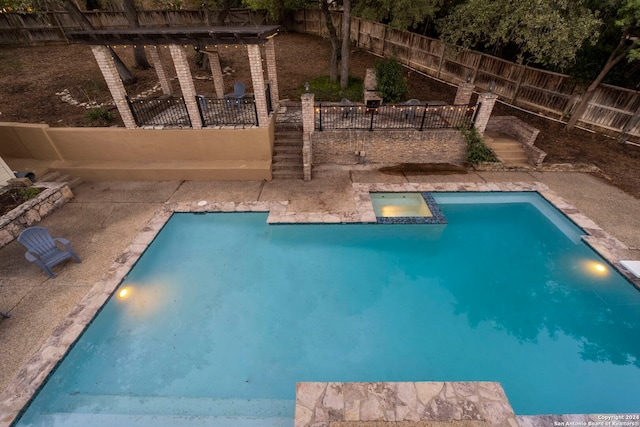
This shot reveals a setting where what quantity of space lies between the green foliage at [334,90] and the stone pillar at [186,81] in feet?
19.6

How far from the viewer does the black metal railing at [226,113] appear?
10.4m

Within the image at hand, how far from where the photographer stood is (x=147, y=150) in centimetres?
1063

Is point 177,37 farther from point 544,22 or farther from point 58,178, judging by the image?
point 544,22

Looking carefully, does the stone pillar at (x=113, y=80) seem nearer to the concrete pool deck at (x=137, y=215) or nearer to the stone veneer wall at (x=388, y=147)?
the concrete pool deck at (x=137, y=215)

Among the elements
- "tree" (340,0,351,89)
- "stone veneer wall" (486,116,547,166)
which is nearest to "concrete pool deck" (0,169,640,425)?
"stone veneer wall" (486,116,547,166)

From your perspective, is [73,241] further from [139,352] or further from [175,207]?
[139,352]

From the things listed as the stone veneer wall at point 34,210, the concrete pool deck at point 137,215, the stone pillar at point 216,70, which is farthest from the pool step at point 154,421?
the stone pillar at point 216,70

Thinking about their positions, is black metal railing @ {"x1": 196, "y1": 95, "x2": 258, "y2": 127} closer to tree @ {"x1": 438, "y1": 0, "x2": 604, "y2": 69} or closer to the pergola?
the pergola

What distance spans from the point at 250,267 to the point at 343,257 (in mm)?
2568

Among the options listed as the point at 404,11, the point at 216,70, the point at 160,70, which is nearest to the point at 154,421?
the point at 216,70

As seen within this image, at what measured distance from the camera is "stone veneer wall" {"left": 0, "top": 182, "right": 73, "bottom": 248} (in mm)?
7957

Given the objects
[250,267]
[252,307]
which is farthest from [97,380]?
[250,267]

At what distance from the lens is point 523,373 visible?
554 cm

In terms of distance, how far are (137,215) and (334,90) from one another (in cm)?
1043
